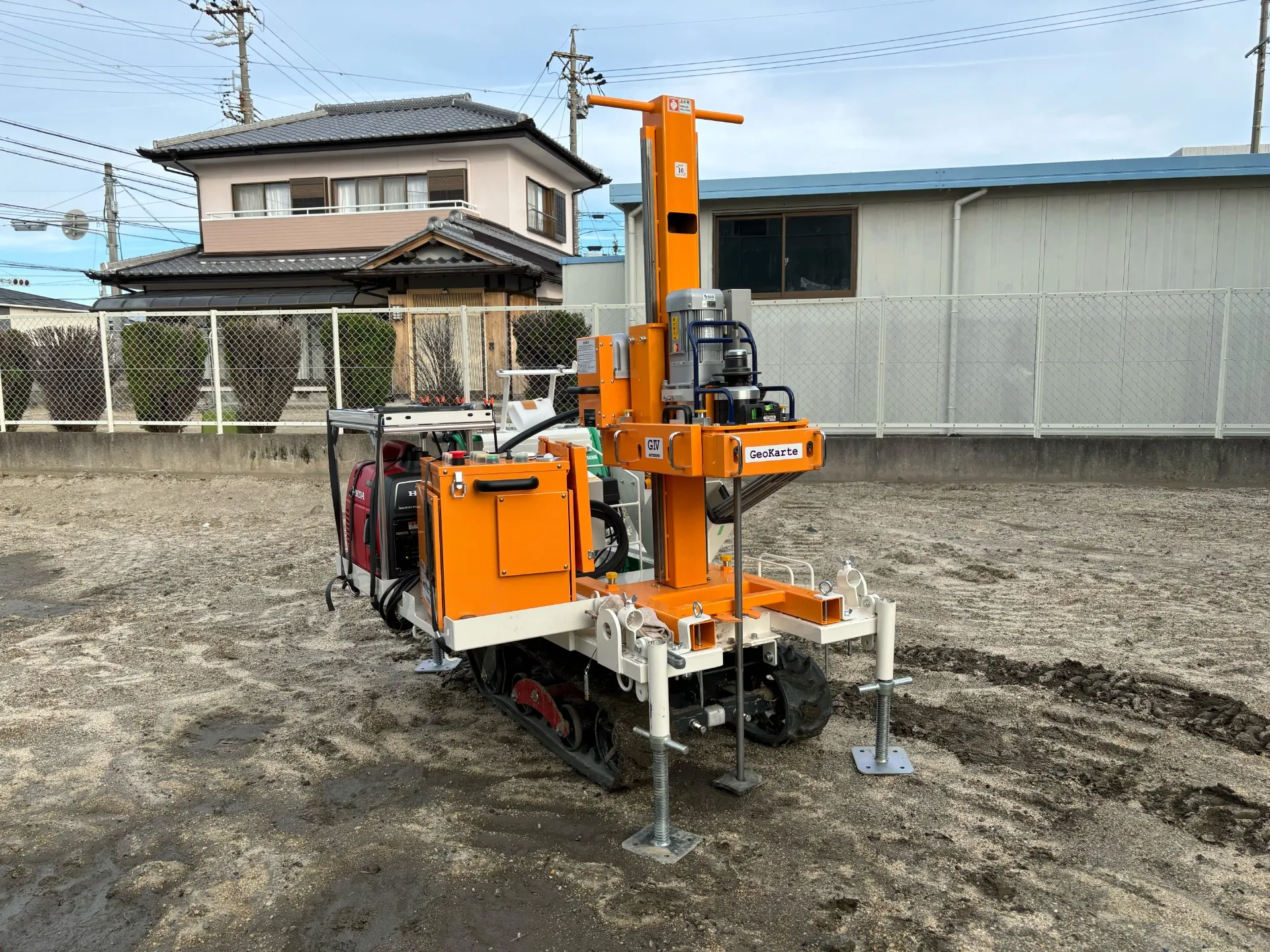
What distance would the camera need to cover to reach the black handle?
3.29 m

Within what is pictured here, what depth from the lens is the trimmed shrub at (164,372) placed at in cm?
1104

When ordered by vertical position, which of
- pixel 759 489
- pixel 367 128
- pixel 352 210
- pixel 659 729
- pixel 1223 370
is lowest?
pixel 659 729

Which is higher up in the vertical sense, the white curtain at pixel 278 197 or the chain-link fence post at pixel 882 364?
the white curtain at pixel 278 197

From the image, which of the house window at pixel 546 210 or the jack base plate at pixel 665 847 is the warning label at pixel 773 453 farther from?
the house window at pixel 546 210

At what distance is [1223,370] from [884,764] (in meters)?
8.36

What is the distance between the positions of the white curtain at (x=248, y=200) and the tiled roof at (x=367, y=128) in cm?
97

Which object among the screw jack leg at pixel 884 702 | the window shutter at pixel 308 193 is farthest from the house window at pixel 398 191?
the screw jack leg at pixel 884 702

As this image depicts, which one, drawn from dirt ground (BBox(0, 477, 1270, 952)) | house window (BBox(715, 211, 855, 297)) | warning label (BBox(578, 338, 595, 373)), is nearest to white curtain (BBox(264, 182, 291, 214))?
→ house window (BBox(715, 211, 855, 297))

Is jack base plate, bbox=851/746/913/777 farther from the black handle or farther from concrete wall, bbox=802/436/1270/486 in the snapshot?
concrete wall, bbox=802/436/1270/486

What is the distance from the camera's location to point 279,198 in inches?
846

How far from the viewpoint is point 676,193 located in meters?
3.51

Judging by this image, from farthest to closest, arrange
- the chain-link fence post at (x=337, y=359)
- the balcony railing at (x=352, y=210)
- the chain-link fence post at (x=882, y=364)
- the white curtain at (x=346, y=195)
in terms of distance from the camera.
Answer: the white curtain at (x=346, y=195)
the balcony railing at (x=352, y=210)
the chain-link fence post at (x=337, y=359)
the chain-link fence post at (x=882, y=364)

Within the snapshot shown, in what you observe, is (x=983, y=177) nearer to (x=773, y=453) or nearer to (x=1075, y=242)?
(x=1075, y=242)

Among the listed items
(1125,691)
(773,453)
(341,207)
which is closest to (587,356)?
(773,453)
